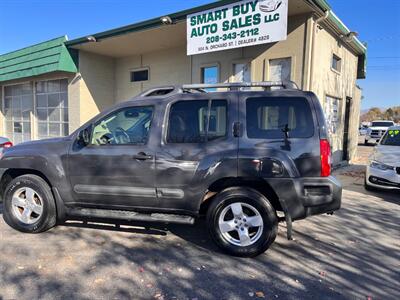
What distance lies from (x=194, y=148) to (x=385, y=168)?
5.21 meters

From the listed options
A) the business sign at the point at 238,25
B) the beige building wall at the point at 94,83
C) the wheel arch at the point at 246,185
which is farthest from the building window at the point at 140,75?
the wheel arch at the point at 246,185

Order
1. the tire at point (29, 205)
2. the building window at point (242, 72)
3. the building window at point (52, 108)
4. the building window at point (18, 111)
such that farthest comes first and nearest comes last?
the building window at point (18, 111) < the building window at point (52, 108) < the building window at point (242, 72) < the tire at point (29, 205)

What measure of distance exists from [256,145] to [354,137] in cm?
1105

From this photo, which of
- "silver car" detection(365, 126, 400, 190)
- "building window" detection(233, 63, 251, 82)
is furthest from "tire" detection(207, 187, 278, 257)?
"building window" detection(233, 63, 251, 82)

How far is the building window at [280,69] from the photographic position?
318 inches

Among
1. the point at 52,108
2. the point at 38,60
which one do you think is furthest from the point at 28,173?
the point at 52,108

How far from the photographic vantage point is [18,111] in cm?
1573

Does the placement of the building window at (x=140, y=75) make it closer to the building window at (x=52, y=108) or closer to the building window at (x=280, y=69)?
the building window at (x=52, y=108)

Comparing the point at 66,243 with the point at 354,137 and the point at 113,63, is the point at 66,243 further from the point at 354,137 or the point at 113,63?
the point at 354,137

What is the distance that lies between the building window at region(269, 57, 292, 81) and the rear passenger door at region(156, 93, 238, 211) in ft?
15.6

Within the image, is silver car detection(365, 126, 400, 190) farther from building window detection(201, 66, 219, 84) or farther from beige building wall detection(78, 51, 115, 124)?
beige building wall detection(78, 51, 115, 124)

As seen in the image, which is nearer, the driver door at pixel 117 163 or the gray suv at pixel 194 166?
the gray suv at pixel 194 166

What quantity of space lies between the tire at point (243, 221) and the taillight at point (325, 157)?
2.51ft

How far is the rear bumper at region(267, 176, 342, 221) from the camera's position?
3670mm
